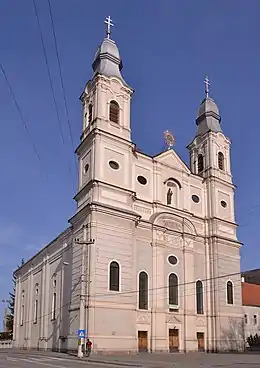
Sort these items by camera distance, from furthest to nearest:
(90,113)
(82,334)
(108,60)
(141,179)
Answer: (108,60), (90,113), (141,179), (82,334)

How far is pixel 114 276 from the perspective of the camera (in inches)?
1470

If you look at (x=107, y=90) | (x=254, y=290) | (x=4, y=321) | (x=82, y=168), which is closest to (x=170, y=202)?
(x=82, y=168)

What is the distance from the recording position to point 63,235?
4484cm

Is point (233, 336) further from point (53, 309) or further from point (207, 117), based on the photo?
point (207, 117)

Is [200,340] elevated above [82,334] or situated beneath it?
situated beneath

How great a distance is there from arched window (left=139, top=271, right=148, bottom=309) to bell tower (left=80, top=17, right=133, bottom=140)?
Answer: 482 inches

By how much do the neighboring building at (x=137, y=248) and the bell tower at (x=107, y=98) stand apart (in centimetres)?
10

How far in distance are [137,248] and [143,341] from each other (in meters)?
7.58

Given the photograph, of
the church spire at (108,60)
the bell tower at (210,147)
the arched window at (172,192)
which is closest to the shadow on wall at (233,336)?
the arched window at (172,192)

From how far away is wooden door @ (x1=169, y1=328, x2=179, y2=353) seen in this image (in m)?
40.7

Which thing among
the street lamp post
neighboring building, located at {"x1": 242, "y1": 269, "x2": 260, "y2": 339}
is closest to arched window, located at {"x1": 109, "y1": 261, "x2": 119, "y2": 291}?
the street lamp post

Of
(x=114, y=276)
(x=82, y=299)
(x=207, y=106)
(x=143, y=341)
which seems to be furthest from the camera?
(x=207, y=106)

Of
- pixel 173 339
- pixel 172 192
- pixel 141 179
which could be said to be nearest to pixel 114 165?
pixel 141 179

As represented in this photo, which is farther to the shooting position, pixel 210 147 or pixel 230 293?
pixel 210 147
